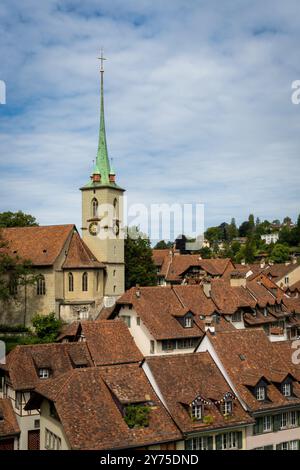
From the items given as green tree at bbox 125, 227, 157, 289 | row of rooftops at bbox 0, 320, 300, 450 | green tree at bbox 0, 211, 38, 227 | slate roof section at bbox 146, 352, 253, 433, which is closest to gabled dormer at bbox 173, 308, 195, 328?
row of rooftops at bbox 0, 320, 300, 450

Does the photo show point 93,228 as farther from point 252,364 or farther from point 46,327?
point 252,364

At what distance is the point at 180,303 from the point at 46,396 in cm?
2352

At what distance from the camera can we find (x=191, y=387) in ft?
107

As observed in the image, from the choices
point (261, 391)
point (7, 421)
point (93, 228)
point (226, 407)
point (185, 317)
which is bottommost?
point (7, 421)

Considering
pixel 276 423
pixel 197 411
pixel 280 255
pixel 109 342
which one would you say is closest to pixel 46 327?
pixel 109 342

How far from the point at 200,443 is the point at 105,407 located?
571 cm

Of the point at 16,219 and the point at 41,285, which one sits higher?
the point at 16,219

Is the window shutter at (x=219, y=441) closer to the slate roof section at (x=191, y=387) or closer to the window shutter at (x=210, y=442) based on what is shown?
the window shutter at (x=210, y=442)

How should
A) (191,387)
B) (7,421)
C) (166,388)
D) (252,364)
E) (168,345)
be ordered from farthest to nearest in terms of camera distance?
(168,345) < (7,421) < (252,364) < (191,387) < (166,388)

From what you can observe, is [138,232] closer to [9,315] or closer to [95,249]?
[95,249]

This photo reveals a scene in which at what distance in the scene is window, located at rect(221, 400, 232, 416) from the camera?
31716 millimetres

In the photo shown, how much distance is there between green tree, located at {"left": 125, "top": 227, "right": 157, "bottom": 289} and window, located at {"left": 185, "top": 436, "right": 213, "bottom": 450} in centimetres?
4768

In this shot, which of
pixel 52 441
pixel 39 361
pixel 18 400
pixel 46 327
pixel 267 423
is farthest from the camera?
pixel 46 327

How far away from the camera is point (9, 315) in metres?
64.1
